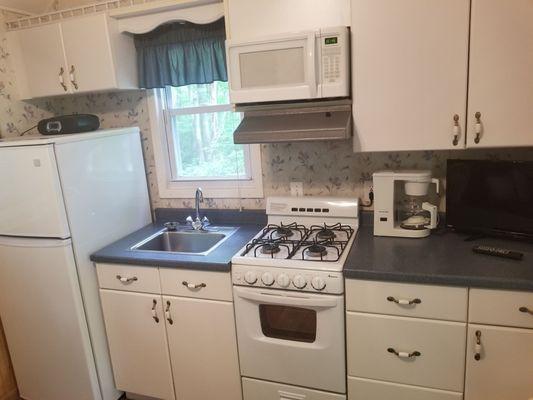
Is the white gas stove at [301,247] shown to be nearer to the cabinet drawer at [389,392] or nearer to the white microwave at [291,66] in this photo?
the cabinet drawer at [389,392]

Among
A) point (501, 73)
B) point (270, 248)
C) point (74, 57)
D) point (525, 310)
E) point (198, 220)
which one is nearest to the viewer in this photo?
point (525, 310)

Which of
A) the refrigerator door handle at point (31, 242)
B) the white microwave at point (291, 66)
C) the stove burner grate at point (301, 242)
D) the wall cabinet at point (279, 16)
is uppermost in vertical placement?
the wall cabinet at point (279, 16)

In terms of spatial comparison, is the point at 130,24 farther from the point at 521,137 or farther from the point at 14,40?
the point at 521,137

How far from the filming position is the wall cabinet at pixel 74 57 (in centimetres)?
222

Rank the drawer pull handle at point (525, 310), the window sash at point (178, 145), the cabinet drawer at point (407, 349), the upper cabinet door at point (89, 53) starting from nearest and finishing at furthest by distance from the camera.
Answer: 1. the drawer pull handle at point (525, 310)
2. the cabinet drawer at point (407, 349)
3. the upper cabinet door at point (89, 53)
4. the window sash at point (178, 145)

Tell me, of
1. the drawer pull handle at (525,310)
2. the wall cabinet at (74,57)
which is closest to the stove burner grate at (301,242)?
the drawer pull handle at (525,310)

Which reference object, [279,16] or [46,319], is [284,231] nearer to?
[279,16]

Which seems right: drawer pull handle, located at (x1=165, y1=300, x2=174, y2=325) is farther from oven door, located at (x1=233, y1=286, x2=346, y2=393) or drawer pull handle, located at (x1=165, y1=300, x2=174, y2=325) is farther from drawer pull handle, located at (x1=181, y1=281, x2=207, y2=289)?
oven door, located at (x1=233, y1=286, x2=346, y2=393)

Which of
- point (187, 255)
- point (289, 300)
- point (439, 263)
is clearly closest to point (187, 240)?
point (187, 255)

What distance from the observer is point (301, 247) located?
6.38ft

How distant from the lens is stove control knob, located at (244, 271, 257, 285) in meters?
1.80

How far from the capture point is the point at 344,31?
5.59 ft

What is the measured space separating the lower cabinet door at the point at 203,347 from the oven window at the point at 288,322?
0.54 feet

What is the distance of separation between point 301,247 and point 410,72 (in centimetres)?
91
